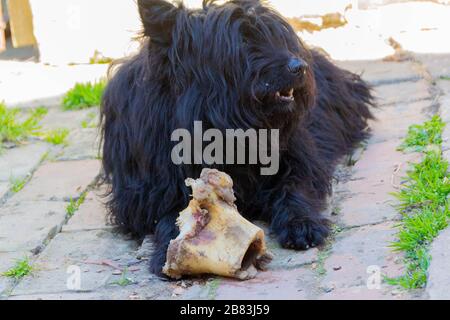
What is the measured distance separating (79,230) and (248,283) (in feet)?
4.17

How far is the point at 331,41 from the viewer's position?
23.6 ft

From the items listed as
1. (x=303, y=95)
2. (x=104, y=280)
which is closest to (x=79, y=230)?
(x=104, y=280)

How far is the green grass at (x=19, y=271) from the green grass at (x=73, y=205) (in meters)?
0.73

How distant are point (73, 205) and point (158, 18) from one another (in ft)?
4.67

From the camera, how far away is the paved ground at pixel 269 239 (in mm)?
3561

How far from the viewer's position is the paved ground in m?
3.56

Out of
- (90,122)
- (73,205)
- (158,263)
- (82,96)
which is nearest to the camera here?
(158,263)

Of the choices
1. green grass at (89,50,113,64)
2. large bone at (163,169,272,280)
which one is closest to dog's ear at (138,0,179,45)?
large bone at (163,169,272,280)

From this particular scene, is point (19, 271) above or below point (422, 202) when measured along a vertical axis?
below

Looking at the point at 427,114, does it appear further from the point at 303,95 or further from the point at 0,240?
the point at 0,240

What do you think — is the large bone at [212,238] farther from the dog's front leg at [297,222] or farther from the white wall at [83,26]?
the white wall at [83,26]

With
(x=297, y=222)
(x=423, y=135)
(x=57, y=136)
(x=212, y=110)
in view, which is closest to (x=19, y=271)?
(x=212, y=110)

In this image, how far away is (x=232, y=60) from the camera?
3896 millimetres

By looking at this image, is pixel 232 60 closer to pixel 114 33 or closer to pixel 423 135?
pixel 423 135
